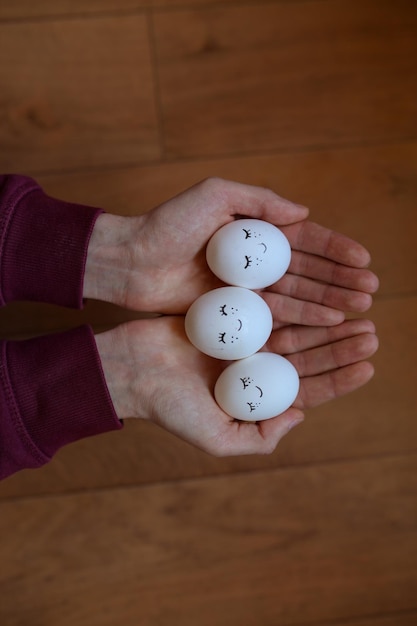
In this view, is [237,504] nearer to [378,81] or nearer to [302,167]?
[302,167]

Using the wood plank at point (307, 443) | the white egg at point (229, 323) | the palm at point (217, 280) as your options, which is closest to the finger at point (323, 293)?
the palm at point (217, 280)

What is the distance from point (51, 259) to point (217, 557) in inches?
24.7

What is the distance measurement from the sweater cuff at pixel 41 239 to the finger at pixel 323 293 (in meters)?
0.32

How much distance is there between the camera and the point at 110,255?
106cm

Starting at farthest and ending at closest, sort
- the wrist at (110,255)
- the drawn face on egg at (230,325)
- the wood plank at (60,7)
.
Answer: the wood plank at (60,7) → the wrist at (110,255) → the drawn face on egg at (230,325)

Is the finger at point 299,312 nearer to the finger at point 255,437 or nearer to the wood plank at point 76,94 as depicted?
the finger at point 255,437

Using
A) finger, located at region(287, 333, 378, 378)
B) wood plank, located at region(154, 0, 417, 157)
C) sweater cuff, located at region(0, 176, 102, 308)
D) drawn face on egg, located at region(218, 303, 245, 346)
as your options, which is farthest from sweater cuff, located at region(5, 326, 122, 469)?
wood plank, located at region(154, 0, 417, 157)

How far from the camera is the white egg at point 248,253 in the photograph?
0.96 m

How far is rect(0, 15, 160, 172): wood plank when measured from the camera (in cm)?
121

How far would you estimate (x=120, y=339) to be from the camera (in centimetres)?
107

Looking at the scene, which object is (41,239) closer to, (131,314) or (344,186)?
(131,314)

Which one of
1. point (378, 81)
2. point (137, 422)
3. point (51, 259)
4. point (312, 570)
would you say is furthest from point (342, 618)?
point (378, 81)

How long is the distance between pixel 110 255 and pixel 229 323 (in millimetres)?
241

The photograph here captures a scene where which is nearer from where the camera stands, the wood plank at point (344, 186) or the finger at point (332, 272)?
the finger at point (332, 272)
